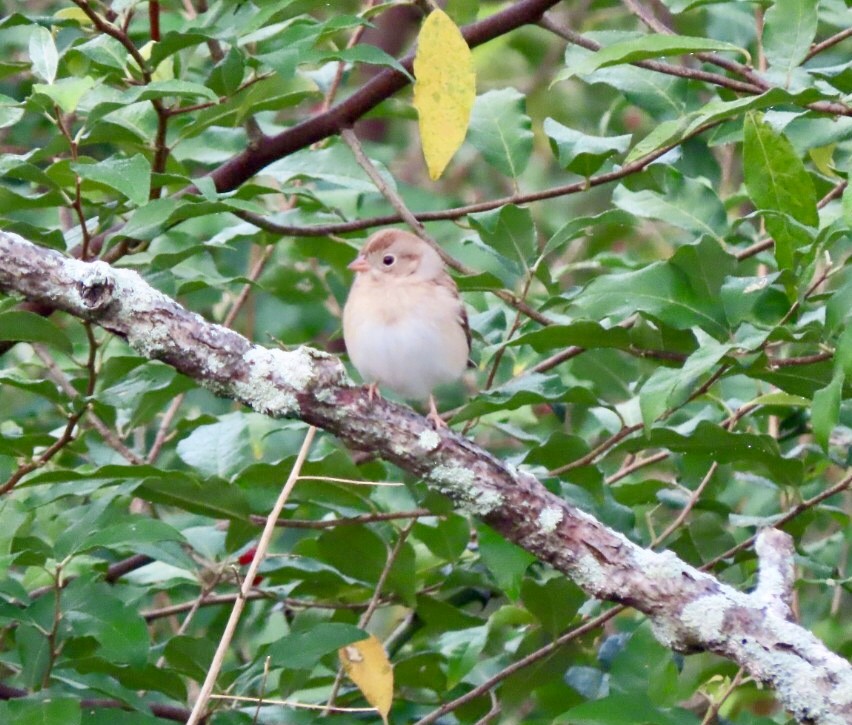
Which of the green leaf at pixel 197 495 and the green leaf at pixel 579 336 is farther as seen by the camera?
the green leaf at pixel 197 495

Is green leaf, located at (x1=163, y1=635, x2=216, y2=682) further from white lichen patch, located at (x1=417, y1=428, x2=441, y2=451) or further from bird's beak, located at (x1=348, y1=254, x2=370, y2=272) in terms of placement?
bird's beak, located at (x1=348, y1=254, x2=370, y2=272)

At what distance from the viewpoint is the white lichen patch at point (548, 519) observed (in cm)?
255

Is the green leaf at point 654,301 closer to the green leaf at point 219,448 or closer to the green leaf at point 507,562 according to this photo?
the green leaf at point 507,562

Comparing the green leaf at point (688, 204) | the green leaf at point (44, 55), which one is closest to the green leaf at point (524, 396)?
the green leaf at point (688, 204)

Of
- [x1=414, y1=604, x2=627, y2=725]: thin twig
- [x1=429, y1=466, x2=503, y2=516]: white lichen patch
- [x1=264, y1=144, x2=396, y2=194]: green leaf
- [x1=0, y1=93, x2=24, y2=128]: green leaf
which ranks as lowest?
[x1=414, y1=604, x2=627, y2=725]: thin twig

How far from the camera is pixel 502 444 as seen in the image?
630 cm

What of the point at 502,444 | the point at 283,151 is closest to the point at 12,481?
the point at 283,151

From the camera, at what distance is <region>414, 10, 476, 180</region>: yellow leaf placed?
2.75 m

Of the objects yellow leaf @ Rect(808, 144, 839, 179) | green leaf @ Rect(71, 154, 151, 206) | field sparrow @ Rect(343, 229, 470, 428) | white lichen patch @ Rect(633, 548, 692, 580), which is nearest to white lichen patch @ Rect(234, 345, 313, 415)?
green leaf @ Rect(71, 154, 151, 206)

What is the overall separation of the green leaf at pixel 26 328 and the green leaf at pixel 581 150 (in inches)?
51.7

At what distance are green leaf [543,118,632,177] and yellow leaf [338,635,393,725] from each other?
4.20ft

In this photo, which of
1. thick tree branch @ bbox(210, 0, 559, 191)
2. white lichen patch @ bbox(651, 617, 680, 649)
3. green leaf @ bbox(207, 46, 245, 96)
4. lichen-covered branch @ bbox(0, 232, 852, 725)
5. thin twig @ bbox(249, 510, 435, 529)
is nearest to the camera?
lichen-covered branch @ bbox(0, 232, 852, 725)

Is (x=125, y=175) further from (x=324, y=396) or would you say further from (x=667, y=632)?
(x=667, y=632)

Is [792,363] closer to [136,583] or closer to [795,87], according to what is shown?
[795,87]
